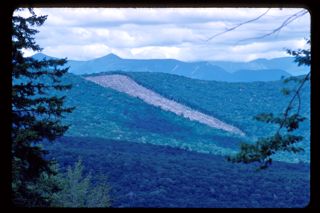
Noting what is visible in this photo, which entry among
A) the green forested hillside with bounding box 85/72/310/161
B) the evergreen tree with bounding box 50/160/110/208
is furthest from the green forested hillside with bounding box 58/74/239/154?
the evergreen tree with bounding box 50/160/110/208

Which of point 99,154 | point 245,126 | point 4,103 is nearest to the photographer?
point 4,103

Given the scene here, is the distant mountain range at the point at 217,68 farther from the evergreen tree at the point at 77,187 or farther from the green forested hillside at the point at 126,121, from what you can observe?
the evergreen tree at the point at 77,187

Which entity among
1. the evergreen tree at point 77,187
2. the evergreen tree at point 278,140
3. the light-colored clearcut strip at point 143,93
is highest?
the light-colored clearcut strip at point 143,93

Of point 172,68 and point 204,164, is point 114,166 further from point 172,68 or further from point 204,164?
point 172,68

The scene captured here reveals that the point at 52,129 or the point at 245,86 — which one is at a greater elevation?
the point at 245,86

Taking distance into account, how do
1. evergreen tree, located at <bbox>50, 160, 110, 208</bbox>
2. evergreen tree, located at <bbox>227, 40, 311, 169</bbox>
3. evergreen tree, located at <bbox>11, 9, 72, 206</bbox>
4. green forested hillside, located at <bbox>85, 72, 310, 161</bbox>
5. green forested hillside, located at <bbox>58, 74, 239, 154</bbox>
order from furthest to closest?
evergreen tree, located at <bbox>50, 160, 110, 208</bbox> < evergreen tree, located at <bbox>11, 9, 72, 206</bbox> < green forested hillside, located at <bbox>58, 74, 239, 154</bbox> < green forested hillside, located at <bbox>85, 72, 310, 161</bbox> < evergreen tree, located at <bbox>227, 40, 311, 169</bbox>

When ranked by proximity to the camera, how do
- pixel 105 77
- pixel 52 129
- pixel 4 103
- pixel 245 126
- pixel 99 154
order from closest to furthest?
pixel 4 103, pixel 245 126, pixel 105 77, pixel 52 129, pixel 99 154

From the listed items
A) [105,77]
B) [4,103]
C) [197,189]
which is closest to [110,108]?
[105,77]

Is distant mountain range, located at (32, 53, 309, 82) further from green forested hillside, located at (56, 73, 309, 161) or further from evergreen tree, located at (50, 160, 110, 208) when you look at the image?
evergreen tree, located at (50, 160, 110, 208)

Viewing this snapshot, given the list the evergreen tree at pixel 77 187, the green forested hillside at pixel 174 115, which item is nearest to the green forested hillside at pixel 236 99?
the green forested hillside at pixel 174 115
